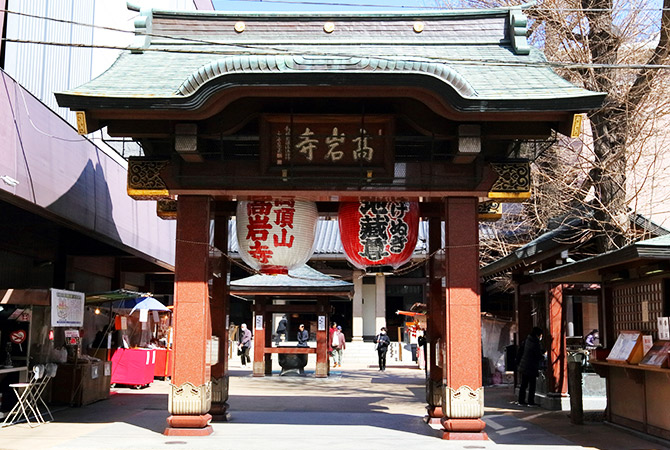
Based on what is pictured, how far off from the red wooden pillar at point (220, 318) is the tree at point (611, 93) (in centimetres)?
810

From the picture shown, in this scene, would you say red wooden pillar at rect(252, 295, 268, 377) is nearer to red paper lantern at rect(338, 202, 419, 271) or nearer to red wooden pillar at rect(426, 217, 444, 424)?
red wooden pillar at rect(426, 217, 444, 424)

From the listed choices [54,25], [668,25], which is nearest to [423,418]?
[668,25]

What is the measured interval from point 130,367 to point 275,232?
433 inches

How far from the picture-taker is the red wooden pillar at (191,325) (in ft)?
36.4

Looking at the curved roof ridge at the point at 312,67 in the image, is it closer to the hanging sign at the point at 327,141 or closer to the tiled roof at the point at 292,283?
the hanging sign at the point at 327,141

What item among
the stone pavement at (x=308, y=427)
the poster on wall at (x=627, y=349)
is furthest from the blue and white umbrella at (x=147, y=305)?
the poster on wall at (x=627, y=349)

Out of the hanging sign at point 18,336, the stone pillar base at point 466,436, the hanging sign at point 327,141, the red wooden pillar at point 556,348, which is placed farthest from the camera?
the red wooden pillar at point 556,348

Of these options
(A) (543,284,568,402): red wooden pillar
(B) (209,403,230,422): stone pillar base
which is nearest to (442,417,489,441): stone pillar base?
(B) (209,403,230,422): stone pillar base

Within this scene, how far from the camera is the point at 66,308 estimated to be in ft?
49.0

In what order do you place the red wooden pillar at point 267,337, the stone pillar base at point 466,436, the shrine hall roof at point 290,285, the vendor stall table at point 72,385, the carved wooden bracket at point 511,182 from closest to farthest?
the stone pillar base at point 466,436 → the carved wooden bracket at point 511,182 → the vendor stall table at point 72,385 → the shrine hall roof at point 290,285 → the red wooden pillar at point 267,337

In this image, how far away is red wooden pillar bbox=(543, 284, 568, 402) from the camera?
645 inches

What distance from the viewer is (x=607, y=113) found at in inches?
608

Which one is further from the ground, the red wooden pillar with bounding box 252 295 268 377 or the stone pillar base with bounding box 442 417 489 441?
the red wooden pillar with bounding box 252 295 268 377

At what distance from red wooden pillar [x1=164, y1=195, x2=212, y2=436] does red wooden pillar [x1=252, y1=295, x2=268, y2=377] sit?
14290 mm
